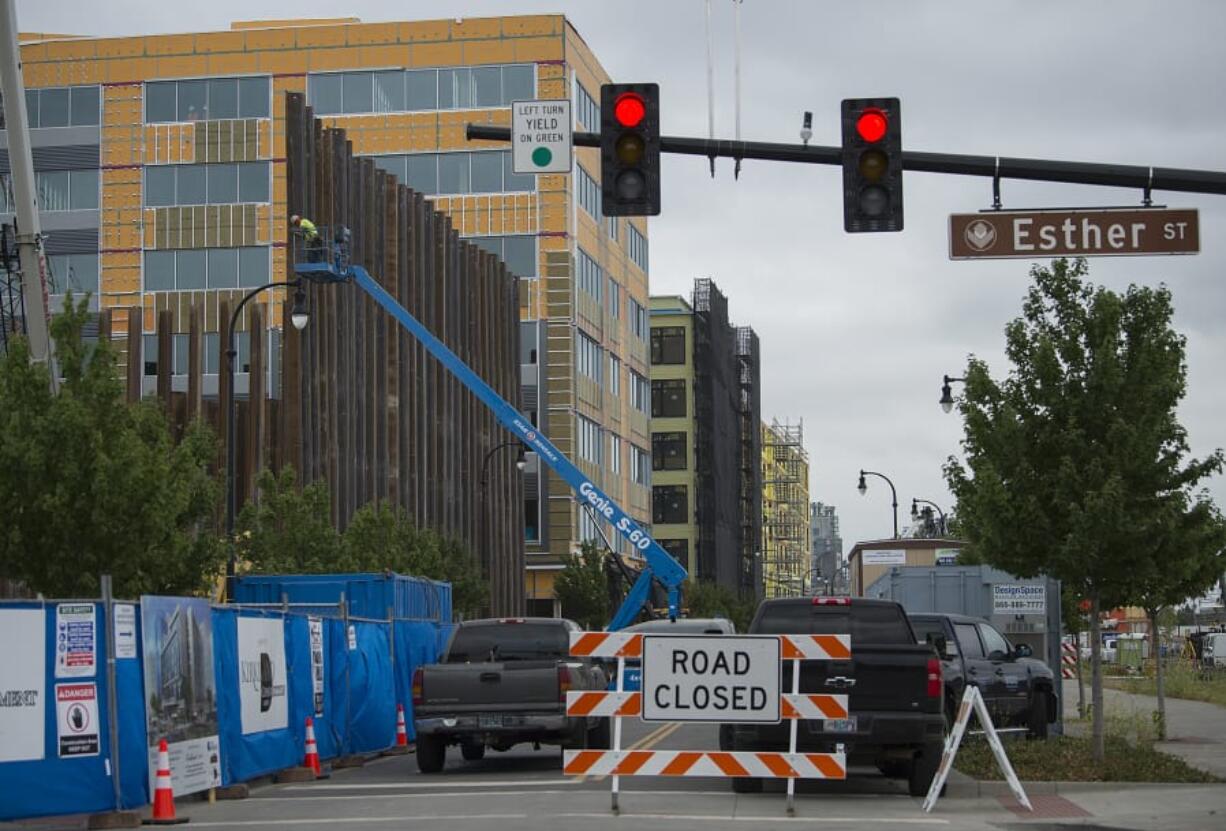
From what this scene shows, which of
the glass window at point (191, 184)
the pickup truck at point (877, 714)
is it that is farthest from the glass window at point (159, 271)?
the pickup truck at point (877, 714)

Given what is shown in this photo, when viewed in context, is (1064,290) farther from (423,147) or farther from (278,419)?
(423,147)

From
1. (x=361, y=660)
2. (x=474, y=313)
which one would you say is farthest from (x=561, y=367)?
(x=361, y=660)

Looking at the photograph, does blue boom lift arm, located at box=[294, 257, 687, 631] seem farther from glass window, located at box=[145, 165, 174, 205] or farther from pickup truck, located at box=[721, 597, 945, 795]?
glass window, located at box=[145, 165, 174, 205]

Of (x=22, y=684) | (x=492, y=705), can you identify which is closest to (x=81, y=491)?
(x=492, y=705)

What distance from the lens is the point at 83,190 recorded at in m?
81.4

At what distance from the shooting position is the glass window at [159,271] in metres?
78.4

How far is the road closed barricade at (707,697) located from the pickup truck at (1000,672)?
26.5ft

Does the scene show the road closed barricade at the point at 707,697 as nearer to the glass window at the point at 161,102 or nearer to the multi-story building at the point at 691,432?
the glass window at the point at 161,102

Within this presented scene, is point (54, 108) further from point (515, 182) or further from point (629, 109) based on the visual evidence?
point (629, 109)

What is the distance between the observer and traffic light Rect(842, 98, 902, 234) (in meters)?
16.3

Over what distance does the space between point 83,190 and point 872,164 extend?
70.1m

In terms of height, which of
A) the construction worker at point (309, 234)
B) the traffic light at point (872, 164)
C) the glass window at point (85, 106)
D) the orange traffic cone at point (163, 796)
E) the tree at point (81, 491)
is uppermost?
the glass window at point (85, 106)

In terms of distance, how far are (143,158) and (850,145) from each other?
68.5 m

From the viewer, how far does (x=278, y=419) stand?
54.8 metres
